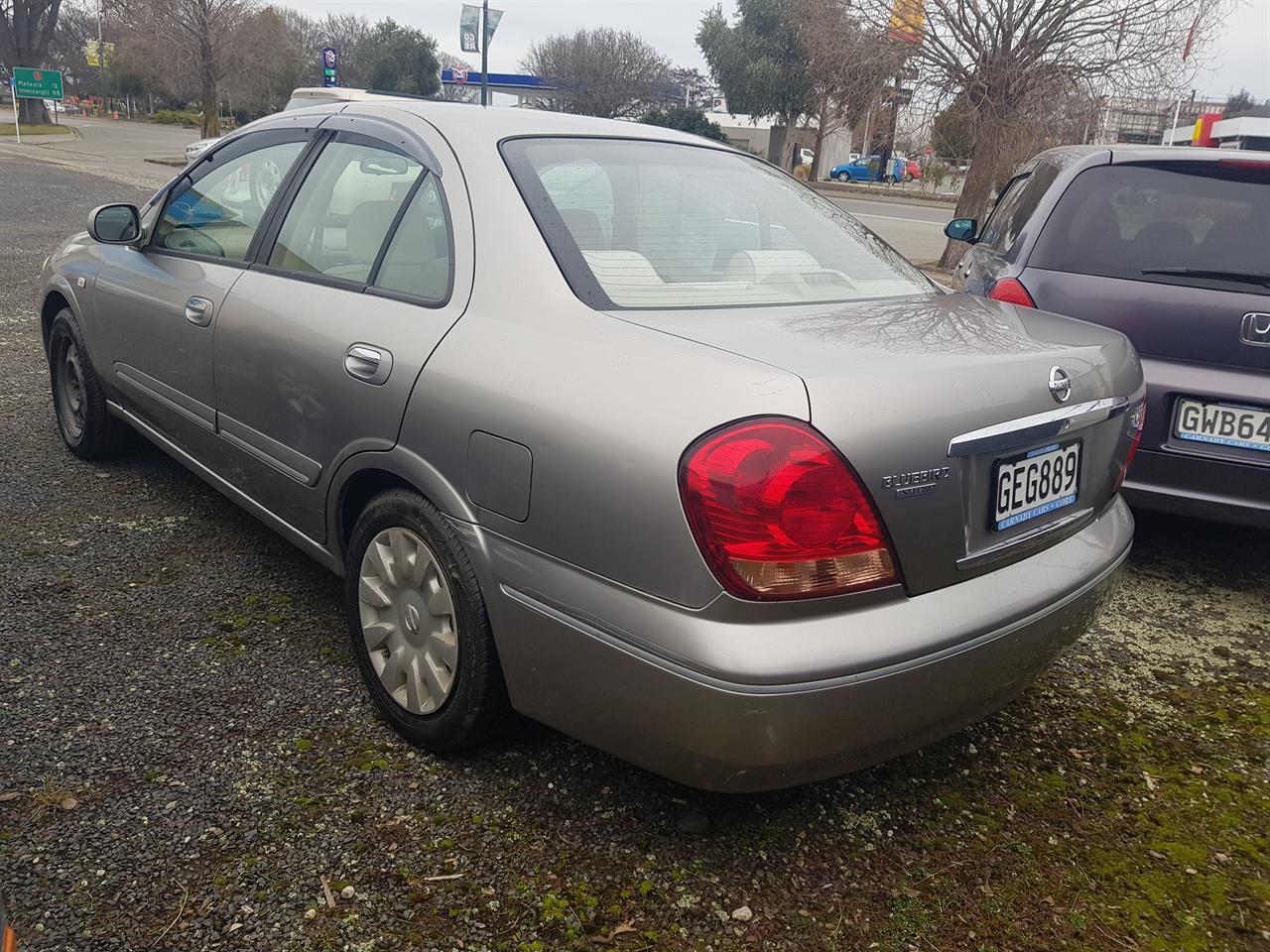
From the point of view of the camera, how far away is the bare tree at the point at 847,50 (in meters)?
13.9

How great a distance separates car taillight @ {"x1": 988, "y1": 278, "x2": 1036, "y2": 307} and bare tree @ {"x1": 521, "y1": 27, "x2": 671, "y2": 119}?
178 feet

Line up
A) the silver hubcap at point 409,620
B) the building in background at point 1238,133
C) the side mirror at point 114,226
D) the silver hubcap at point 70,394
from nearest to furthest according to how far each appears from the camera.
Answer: the silver hubcap at point 409,620
the side mirror at point 114,226
the silver hubcap at point 70,394
the building in background at point 1238,133

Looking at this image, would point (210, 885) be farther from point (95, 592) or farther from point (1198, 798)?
point (1198, 798)

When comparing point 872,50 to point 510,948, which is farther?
point 872,50

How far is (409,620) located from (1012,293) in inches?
103

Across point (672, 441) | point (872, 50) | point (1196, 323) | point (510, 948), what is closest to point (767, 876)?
point (510, 948)

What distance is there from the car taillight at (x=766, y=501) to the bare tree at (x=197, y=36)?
119 ft

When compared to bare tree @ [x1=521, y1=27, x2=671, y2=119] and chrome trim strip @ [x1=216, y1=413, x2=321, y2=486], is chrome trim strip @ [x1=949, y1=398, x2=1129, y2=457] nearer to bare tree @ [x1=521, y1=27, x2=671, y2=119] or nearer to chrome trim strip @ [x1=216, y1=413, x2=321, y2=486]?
chrome trim strip @ [x1=216, y1=413, x2=321, y2=486]

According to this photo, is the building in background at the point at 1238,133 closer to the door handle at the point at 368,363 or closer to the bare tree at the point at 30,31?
the door handle at the point at 368,363

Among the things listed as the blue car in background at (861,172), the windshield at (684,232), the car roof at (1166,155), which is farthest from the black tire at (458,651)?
the blue car in background at (861,172)

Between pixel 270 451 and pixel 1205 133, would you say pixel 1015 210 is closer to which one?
pixel 270 451

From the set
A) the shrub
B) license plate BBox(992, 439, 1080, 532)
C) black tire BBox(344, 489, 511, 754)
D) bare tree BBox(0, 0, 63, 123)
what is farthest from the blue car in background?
black tire BBox(344, 489, 511, 754)

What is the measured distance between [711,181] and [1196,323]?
183 centimetres

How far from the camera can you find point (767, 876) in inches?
85.7
